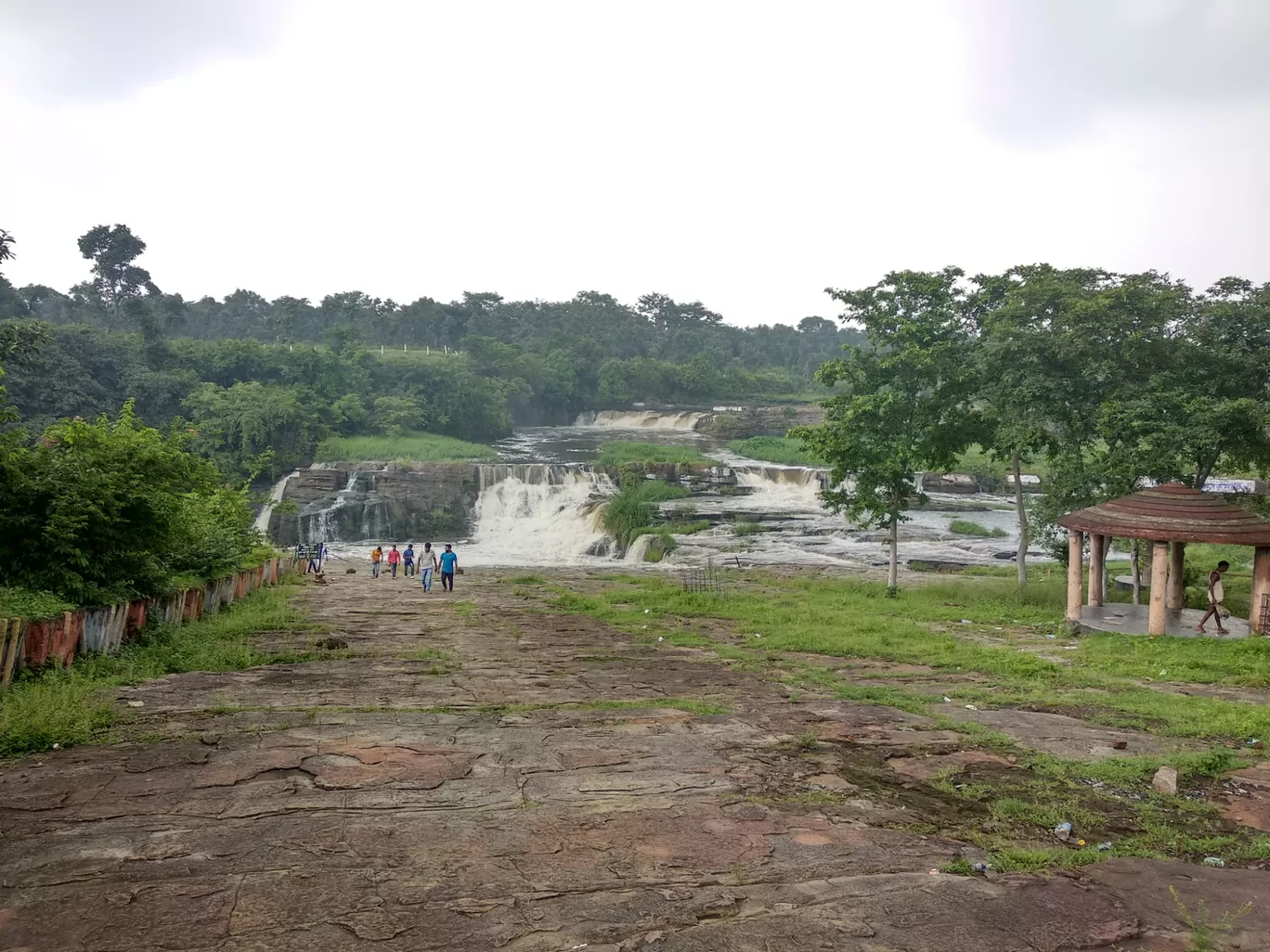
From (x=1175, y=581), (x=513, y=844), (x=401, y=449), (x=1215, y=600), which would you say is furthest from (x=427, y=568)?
(x=401, y=449)

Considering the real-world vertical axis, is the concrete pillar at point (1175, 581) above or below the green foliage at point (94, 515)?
below

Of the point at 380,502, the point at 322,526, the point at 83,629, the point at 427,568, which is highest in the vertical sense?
→ the point at 380,502

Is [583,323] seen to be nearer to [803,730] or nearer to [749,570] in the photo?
[749,570]

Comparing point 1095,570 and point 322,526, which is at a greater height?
point 1095,570

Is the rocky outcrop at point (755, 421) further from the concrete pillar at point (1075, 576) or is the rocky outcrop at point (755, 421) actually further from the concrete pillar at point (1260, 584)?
the concrete pillar at point (1260, 584)

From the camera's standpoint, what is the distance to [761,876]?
4.57 metres

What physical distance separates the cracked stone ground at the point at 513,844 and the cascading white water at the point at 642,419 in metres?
52.4

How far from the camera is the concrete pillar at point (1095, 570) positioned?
47.0 ft

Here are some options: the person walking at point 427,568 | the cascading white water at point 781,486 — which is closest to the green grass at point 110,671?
the person walking at point 427,568

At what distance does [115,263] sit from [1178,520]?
7076 cm

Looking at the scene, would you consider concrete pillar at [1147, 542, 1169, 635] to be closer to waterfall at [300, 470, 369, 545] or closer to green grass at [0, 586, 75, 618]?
green grass at [0, 586, 75, 618]

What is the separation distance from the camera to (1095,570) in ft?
48.1

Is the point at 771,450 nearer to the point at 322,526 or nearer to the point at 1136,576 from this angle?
the point at 322,526

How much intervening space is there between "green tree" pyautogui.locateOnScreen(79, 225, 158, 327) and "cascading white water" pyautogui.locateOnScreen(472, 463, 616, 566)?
139 ft
